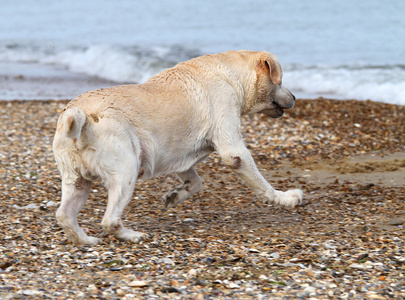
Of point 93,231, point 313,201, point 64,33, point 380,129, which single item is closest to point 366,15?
point 64,33

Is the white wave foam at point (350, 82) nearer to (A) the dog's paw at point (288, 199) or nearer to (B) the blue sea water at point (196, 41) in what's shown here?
(B) the blue sea water at point (196, 41)

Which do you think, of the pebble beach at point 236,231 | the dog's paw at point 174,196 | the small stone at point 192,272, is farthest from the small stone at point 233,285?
the dog's paw at point 174,196

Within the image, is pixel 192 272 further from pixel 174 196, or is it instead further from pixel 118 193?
pixel 174 196

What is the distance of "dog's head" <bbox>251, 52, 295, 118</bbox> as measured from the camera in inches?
236

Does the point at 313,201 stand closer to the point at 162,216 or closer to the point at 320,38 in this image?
the point at 162,216

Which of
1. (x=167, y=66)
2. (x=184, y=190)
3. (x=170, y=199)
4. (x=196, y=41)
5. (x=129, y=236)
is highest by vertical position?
(x=196, y=41)

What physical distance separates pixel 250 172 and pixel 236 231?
1.84 feet

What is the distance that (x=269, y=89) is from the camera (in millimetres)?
6109

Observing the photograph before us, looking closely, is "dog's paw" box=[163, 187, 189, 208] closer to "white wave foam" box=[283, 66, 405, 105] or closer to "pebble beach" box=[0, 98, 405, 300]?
"pebble beach" box=[0, 98, 405, 300]

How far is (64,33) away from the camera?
26641 mm

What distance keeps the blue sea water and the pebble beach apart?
18.1 ft

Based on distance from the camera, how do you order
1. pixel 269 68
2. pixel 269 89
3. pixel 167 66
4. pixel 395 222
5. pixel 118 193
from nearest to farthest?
pixel 118 193
pixel 395 222
pixel 269 68
pixel 269 89
pixel 167 66

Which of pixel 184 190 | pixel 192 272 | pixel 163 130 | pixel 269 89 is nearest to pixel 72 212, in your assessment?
pixel 163 130

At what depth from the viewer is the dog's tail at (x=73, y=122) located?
15.2ft
